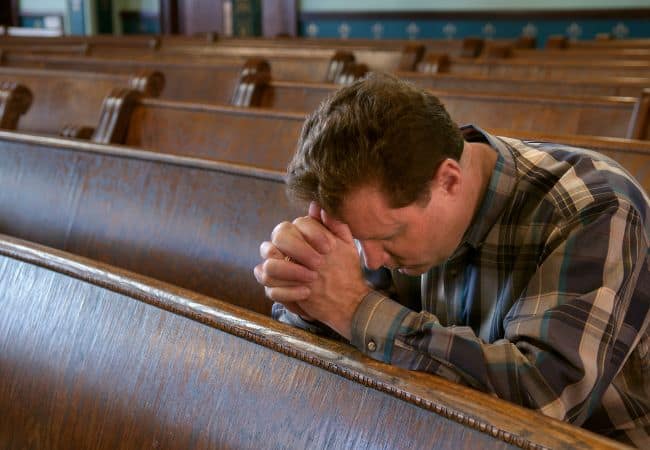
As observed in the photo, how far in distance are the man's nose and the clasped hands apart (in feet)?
0.11

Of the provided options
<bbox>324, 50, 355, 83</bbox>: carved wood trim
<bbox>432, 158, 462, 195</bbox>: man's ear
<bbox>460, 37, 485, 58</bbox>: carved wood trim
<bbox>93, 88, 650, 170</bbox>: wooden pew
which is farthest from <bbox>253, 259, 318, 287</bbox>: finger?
<bbox>460, 37, 485, 58</bbox>: carved wood trim

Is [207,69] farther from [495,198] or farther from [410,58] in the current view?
[495,198]

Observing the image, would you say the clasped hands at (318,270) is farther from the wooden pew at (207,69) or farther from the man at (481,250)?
the wooden pew at (207,69)

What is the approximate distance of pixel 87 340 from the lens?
34.2 inches

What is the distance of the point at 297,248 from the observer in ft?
2.61

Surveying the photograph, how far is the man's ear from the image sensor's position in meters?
0.77

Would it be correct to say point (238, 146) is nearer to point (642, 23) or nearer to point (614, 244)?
point (614, 244)

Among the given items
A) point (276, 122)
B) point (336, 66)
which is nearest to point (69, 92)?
point (336, 66)

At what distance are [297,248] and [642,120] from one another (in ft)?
4.63

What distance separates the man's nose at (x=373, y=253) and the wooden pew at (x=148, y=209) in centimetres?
51

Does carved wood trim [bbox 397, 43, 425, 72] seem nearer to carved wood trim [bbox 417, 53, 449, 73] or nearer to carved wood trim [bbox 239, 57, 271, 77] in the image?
carved wood trim [bbox 417, 53, 449, 73]

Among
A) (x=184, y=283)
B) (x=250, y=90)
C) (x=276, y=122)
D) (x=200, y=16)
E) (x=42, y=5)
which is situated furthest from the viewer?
(x=42, y=5)

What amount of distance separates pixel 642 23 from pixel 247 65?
5.28 m

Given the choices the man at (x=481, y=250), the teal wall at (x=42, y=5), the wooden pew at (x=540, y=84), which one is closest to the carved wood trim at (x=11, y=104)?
the wooden pew at (x=540, y=84)
